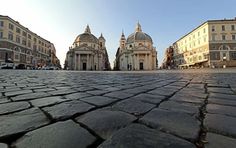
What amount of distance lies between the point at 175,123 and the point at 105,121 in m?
0.65

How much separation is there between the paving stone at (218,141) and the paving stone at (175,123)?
0.30 feet

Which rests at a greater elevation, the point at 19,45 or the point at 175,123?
the point at 19,45

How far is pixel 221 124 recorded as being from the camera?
1423mm

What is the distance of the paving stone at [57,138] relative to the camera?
1046 mm

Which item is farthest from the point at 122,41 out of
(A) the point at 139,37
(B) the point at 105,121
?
(B) the point at 105,121

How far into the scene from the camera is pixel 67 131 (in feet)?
4.13

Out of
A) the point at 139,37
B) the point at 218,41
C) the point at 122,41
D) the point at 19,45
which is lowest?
the point at 19,45

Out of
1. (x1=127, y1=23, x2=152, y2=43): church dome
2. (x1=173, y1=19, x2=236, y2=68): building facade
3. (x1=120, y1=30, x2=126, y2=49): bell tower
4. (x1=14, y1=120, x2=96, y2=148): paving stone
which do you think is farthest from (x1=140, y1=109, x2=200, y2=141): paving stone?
(x1=120, y1=30, x2=126, y2=49): bell tower

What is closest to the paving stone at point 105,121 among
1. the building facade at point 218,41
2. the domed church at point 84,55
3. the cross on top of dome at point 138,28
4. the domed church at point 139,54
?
the building facade at point 218,41

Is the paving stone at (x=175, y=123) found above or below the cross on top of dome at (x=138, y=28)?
below

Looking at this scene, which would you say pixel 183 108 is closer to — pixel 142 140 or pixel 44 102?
pixel 142 140

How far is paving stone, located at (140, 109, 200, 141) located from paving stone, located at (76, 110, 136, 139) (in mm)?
191

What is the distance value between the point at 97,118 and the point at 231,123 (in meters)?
1.27

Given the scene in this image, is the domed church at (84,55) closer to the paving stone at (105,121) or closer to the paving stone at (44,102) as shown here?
the paving stone at (44,102)
